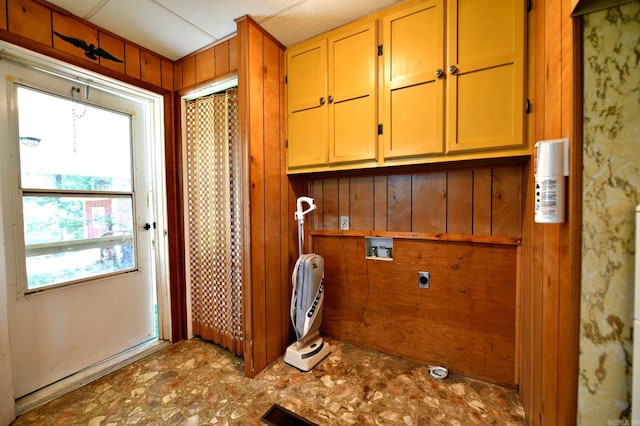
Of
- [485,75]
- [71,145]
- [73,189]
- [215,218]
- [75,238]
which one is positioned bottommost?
[75,238]

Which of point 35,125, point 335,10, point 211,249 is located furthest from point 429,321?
point 35,125

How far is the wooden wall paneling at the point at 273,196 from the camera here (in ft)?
5.71

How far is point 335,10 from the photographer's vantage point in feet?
4.98

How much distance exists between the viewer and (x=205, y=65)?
192 centimetres

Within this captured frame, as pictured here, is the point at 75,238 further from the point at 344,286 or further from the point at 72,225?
the point at 344,286

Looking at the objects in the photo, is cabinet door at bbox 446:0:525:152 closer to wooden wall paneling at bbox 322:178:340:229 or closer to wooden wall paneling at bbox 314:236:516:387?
wooden wall paneling at bbox 314:236:516:387

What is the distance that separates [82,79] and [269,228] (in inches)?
→ 63.2

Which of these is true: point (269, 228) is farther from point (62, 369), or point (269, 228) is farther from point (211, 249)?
point (62, 369)

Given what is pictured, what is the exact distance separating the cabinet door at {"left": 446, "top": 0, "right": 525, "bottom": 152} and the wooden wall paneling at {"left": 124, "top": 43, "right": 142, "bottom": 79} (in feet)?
6.92

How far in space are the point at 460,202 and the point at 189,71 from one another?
2.28 m

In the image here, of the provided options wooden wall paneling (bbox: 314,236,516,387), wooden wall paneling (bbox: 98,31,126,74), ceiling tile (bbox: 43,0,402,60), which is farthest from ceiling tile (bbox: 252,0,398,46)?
wooden wall paneling (bbox: 314,236,516,387)

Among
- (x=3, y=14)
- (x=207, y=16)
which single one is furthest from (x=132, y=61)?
(x=207, y=16)

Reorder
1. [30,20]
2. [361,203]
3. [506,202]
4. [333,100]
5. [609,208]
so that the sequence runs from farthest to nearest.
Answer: [361,203]
[333,100]
[506,202]
[30,20]
[609,208]

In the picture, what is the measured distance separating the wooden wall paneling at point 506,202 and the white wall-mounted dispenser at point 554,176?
746 mm
